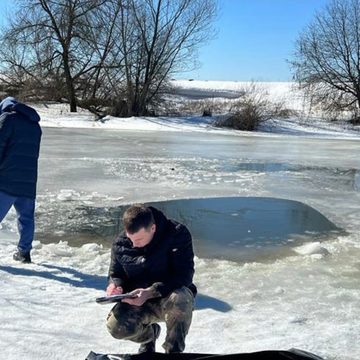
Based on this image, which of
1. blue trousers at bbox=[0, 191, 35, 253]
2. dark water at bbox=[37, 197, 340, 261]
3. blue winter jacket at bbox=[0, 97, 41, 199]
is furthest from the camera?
dark water at bbox=[37, 197, 340, 261]

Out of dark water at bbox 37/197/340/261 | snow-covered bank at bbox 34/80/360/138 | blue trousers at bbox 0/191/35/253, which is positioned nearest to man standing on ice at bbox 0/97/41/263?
blue trousers at bbox 0/191/35/253

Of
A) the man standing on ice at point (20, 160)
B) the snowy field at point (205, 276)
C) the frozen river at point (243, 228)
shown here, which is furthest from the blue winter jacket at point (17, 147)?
the frozen river at point (243, 228)

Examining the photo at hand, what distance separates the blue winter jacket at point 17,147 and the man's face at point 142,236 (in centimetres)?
256

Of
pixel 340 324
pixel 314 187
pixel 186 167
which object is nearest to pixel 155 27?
pixel 186 167

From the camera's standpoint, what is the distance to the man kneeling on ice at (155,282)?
3.07 m

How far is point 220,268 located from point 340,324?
62.4 inches

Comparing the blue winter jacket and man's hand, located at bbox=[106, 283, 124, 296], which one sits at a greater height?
the blue winter jacket

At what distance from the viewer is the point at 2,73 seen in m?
35.7

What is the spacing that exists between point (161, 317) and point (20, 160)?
2.70m

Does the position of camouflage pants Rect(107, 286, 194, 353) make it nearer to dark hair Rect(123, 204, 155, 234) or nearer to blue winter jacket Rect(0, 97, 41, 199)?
dark hair Rect(123, 204, 155, 234)

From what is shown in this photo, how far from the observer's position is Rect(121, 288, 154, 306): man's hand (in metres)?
3.01

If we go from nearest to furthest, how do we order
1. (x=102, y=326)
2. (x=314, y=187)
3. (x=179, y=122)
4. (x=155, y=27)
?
(x=102, y=326), (x=314, y=187), (x=179, y=122), (x=155, y=27)

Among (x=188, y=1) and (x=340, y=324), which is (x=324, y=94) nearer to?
(x=188, y=1)

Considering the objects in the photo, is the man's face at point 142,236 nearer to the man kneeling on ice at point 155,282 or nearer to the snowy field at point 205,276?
the man kneeling on ice at point 155,282
